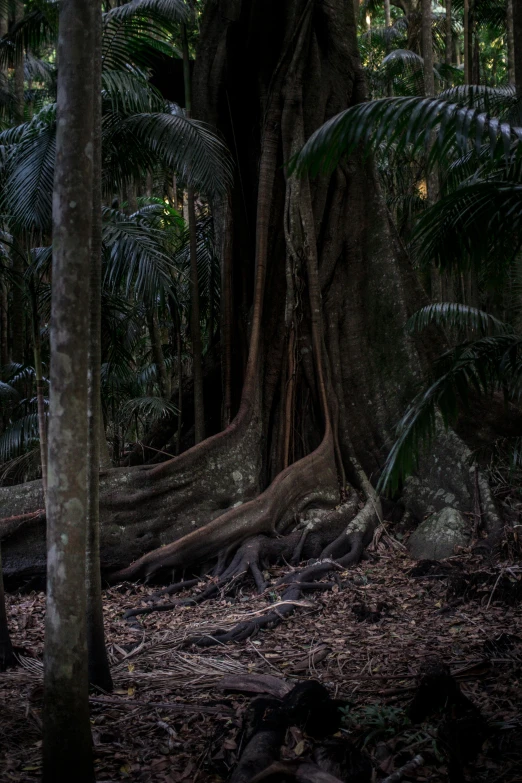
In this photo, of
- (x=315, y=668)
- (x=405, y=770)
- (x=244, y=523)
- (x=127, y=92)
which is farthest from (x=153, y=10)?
(x=405, y=770)

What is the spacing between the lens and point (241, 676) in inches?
135

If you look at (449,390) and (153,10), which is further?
(153,10)

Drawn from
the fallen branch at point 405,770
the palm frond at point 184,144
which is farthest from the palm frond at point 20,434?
the fallen branch at point 405,770

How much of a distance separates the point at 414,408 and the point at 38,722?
2.36 m

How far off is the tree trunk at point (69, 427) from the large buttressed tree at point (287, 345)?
3.08 metres

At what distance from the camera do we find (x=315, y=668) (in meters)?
3.68

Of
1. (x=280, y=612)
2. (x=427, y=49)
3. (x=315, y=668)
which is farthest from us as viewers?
(x=427, y=49)

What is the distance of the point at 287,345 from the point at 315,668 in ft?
12.1

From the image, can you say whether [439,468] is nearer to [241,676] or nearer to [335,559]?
[335,559]

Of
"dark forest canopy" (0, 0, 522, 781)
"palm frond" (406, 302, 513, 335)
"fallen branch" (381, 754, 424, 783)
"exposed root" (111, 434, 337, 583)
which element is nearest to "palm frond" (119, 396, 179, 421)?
"dark forest canopy" (0, 0, 522, 781)

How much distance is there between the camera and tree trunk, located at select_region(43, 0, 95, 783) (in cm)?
229

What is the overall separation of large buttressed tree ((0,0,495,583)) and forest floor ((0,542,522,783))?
512mm

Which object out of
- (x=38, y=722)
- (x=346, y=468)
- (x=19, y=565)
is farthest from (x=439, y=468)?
(x=38, y=722)

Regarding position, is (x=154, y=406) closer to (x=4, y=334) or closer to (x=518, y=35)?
(x=518, y=35)
